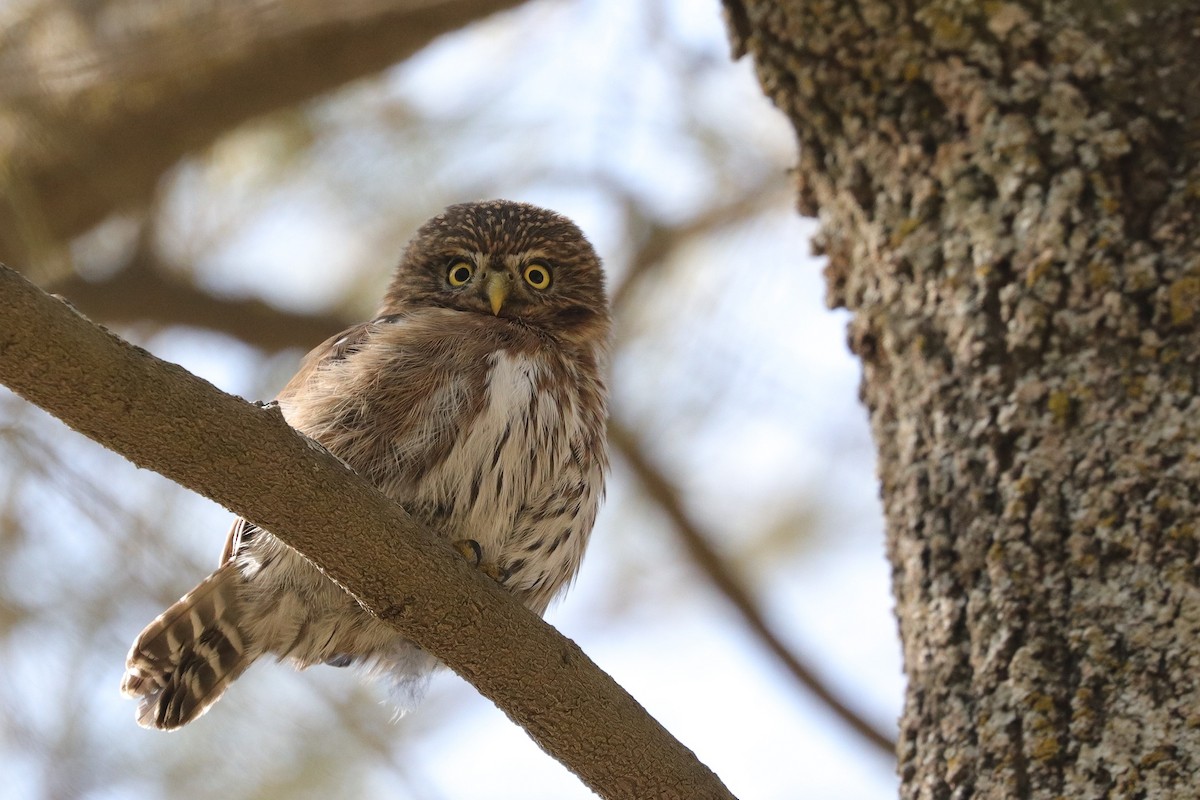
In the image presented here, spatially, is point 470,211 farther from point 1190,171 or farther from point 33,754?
point 1190,171

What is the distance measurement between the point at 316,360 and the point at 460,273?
76 centimetres

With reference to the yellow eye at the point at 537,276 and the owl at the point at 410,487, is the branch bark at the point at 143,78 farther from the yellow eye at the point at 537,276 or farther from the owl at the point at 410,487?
the owl at the point at 410,487

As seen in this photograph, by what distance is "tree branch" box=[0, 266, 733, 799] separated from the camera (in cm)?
203

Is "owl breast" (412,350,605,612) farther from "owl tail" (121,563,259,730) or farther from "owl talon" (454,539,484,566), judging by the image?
"owl tail" (121,563,259,730)

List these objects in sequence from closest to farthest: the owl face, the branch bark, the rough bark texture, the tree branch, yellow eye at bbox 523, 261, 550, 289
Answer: the tree branch
the rough bark texture
the branch bark
the owl face
yellow eye at bbox 523, 261, 550, 289

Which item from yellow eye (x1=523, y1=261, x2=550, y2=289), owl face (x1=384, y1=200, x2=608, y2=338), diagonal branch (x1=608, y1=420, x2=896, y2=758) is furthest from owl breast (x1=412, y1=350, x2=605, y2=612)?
diagonal branch (x1=608, y1=420, x2=896, y2=758)

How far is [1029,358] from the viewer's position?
8.32 feet

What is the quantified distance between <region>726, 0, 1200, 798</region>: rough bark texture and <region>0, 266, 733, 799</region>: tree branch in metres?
0.60

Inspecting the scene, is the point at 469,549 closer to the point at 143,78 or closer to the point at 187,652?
the point at 187,652

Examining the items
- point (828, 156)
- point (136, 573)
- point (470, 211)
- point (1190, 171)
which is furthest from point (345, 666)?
point (1190, 171)

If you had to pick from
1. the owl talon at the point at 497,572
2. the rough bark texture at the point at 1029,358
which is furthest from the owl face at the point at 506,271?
the rough bark texture at the point at 1029,358

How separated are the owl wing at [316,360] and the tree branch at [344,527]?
39.5 inches

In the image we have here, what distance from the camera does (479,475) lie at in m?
3.20

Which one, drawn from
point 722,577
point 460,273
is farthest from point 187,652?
point 722,577
